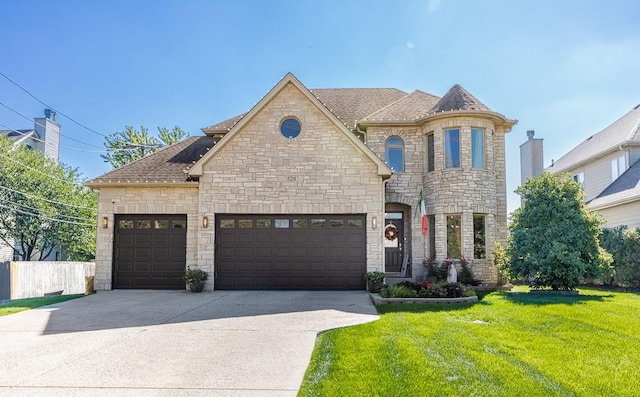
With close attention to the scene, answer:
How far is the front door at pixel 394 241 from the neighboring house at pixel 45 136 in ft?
73.9

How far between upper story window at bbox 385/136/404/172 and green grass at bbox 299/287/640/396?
7947 millimetres

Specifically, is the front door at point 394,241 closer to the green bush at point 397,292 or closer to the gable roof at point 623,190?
the green bush at point 397,292

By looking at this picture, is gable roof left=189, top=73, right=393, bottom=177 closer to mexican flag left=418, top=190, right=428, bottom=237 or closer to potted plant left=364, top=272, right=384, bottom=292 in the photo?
mexican flag left=418, top=190, right=428, bottom=237

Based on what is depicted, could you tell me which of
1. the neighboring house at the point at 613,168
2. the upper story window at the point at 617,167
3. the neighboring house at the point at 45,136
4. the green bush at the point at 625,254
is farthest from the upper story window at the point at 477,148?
the neighboring house at the point at 45,136

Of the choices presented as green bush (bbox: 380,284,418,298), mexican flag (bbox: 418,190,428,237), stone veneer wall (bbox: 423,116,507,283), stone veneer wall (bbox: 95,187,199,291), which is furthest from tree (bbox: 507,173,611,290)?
stone veneer wall (bbox: 95,187,199,291)

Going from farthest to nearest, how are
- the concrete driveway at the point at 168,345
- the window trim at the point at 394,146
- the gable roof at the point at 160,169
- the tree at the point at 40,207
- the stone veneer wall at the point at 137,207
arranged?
the tree at the point at 40,207
the window trim at the point at 394,146
the gable roof at the point at 160,169
the stone veneer wall at the point at 137,207
the concrete driveway at the point at 168,345

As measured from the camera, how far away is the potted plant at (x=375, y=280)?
13.4 metres

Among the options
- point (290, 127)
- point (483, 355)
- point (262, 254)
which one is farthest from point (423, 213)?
point (483, 355)

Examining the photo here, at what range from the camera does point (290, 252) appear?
1427cm

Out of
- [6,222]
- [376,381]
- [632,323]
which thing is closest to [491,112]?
[632,323]

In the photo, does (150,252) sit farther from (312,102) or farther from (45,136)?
(45,136)

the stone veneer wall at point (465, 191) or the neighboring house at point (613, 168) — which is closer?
the stone veneer wall at point (465, 191)

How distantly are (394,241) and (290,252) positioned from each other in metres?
5.12

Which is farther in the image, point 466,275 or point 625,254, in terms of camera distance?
point 625,254
